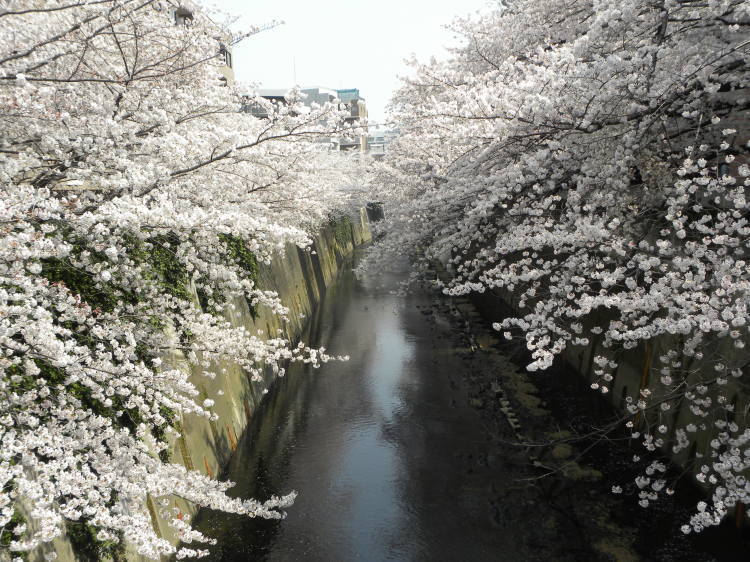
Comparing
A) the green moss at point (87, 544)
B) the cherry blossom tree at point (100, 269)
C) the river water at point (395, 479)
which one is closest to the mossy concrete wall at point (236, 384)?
the river water at point (395, 479)

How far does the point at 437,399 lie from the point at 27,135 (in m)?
10.6

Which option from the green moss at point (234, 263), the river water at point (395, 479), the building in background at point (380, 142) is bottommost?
the river water at point (395, 479)

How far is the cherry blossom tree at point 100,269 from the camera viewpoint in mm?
4320

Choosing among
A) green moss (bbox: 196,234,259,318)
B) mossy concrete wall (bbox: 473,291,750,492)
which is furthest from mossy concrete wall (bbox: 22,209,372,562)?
mossy concrete wall (bbox: 473,291,750,492)

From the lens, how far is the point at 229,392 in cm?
1143

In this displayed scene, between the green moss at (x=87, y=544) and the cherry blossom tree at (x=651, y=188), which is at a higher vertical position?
the cherry blossom tree at (x=651, y=188)

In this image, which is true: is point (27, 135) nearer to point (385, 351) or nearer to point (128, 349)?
point (128, 349)

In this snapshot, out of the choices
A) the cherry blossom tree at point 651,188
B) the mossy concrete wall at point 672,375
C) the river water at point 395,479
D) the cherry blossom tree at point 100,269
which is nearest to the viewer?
the cherry blossom tree at point 100,269

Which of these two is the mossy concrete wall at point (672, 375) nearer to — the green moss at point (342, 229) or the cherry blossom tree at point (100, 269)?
the cherry blossom tree at point (100, 269)

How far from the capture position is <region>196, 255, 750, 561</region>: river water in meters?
8.19

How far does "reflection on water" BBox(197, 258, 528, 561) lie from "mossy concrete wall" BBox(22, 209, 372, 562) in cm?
57

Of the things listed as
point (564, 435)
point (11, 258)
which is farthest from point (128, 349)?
point (564, 435)

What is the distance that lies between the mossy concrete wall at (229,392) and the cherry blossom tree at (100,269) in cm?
51

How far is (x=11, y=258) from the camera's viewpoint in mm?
4297
